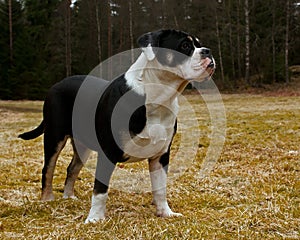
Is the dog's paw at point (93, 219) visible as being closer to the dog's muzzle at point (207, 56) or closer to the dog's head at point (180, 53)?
the dog's head at point (180, 53)

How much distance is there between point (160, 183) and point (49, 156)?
118 cm

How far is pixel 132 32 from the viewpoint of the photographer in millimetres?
31297

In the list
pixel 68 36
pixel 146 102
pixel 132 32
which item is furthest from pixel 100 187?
pixel 68 36

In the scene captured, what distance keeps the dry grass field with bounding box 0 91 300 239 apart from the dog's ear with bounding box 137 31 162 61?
4.49ft

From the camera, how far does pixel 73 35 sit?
33844 mm

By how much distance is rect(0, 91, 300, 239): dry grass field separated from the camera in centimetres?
319

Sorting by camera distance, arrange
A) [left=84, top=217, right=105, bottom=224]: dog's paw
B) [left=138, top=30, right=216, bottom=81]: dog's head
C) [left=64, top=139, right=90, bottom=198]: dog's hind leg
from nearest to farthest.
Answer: [left=138, top=30, right=216, bottom=81]: dog's head → [left=84, top=217, right=105, bottom=224]: dog's paw → [left=64, top=139, right=90, bottom=198]: dog's hind leg

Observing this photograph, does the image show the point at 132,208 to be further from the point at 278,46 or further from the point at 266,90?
the point at 278,46

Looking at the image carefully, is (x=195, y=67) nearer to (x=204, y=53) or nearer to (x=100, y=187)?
(x=204, y=53)

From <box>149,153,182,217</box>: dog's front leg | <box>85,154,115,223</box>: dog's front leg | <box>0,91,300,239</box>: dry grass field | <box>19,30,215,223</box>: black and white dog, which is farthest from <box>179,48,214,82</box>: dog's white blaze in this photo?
<box>0,91,300,239</box>: dry grass field

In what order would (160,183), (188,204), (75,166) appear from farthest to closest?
(75,166), (188,204), (160,183)

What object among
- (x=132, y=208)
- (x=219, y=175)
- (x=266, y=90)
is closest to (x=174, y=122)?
(x=132, y=208)

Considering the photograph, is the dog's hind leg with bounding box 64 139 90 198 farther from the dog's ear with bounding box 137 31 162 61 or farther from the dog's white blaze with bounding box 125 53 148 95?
the dog's ear with bounding box 137 31 162 61

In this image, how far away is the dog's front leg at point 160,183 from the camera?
3777mm
